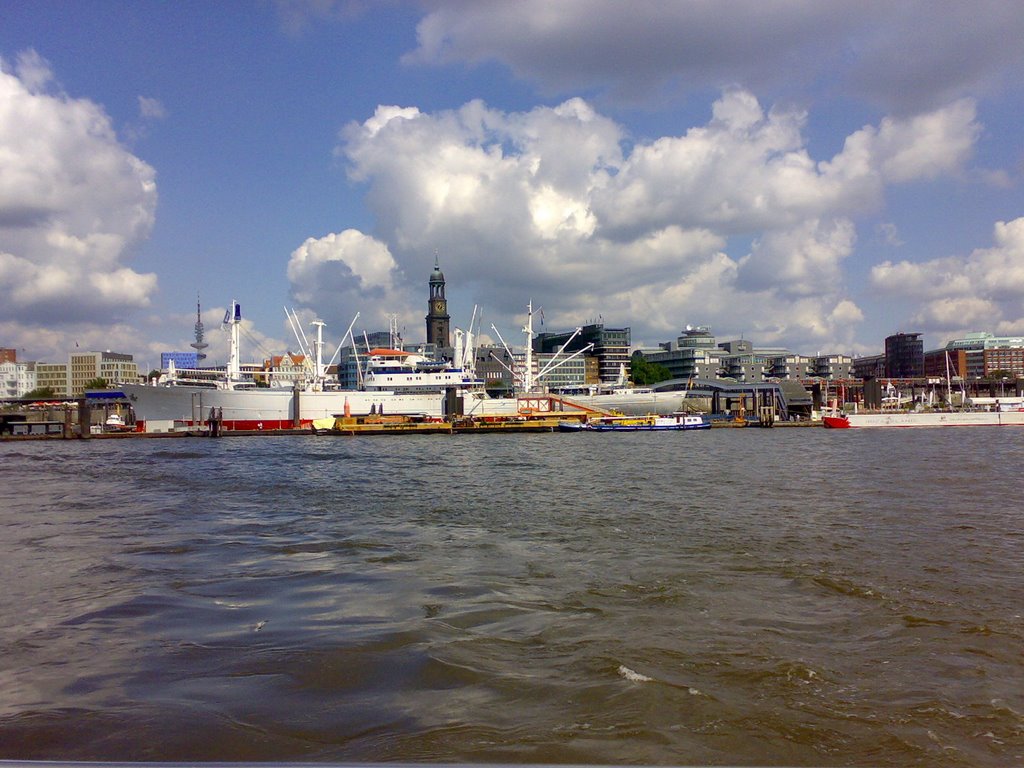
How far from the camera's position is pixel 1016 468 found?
2800 centimetres

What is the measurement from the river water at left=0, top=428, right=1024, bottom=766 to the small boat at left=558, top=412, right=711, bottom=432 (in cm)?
5004

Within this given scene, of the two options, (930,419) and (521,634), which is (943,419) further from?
(521,634)

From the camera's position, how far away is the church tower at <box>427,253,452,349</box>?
566ft

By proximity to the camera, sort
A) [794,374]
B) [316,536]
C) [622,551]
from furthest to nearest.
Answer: [794,374]
[316,536]
[622,551]

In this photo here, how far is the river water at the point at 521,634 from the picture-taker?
4914 millimetres

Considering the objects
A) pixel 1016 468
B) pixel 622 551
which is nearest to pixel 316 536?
pixel 622 551

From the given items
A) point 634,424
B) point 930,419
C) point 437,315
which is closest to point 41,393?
point 437,315

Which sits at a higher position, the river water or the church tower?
the church tower

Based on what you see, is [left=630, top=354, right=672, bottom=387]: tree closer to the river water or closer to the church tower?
the church tower

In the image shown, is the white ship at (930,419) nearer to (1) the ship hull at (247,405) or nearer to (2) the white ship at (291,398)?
(2) the white ship at (291,398)

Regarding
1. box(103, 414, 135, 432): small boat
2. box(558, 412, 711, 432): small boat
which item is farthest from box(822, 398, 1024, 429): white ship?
box(103, 414, 135, 432): small boat

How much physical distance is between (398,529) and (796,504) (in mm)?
10122

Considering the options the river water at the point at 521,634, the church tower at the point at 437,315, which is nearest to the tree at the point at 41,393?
the church tower at the point at 437,315

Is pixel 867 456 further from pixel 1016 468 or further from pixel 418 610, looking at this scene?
pixel 418 610
